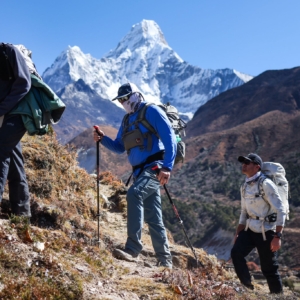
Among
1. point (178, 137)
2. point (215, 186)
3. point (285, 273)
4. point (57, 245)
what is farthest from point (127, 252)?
point (215, 186)

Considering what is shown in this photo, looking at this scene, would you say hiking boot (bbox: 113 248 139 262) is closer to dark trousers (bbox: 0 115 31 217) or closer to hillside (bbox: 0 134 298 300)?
hillside (bbox: 0 134 298 300)

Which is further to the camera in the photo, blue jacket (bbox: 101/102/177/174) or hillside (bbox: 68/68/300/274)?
hillside (bbox: 68/68/300/274)

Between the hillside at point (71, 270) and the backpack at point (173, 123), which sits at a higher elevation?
the backpack at point (173, 123)

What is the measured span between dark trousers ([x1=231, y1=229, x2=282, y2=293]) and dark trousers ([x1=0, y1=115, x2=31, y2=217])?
252cm

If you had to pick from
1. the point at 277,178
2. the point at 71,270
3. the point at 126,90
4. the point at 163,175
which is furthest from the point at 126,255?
the point at 277,178

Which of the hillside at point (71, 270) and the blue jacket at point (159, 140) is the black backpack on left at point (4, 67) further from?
the blue jacket at point (159, 140)

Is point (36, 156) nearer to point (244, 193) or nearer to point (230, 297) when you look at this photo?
point (244, 193)

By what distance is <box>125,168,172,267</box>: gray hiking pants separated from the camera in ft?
15.1

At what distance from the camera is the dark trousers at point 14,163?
3.91 m

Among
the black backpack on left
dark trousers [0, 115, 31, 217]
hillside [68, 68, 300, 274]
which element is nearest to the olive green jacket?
dark trousers [0, 115, 31, 217]

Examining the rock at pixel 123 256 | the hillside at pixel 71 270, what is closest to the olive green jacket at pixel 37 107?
the hillside at pixel 71 270

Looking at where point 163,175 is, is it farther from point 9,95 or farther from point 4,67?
point 4,67

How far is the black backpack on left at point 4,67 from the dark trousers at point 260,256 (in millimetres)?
3202

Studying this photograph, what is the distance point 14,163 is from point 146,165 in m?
1.40
